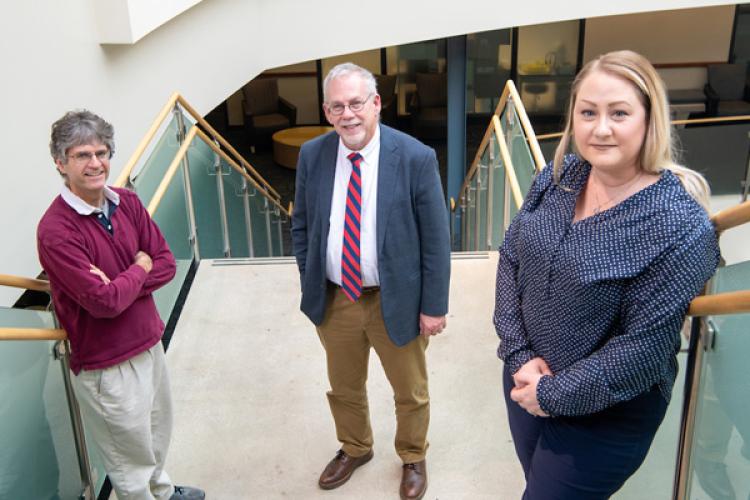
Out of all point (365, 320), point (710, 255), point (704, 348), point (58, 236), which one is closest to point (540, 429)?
point (704, 348)

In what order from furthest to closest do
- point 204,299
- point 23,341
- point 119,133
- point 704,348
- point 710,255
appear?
1. point 119,133
2. point 204,299
3. point 23,341
4. point 704,348
5. point 710,255

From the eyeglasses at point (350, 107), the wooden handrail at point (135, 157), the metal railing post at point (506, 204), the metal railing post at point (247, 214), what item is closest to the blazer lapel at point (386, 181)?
the eyeglasses at point (350, 107)

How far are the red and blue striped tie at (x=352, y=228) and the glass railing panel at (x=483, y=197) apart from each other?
3.37 meters

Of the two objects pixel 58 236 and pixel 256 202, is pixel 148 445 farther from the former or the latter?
pixel 256 202

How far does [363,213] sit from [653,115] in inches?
46.6

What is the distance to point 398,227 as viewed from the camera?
2.81 m

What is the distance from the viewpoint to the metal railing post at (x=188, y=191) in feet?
17.0

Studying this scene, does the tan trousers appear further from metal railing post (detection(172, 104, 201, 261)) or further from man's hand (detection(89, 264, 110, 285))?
metal railing post (detection(172, 104, 201, 261))

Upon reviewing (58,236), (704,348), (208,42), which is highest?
(208,42)

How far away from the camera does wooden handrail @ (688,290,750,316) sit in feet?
6.35

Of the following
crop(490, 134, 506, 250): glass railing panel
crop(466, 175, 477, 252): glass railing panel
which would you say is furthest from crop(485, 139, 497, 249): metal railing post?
crop(466, 175, 477, 252): glass railing panel

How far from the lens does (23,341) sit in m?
2.71

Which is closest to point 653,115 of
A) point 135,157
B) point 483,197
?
point 135,157

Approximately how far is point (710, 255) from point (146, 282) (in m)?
1.77
